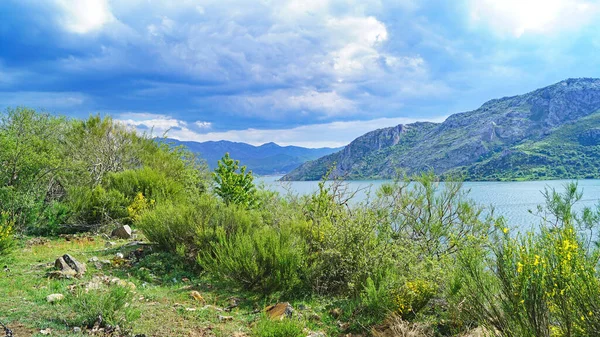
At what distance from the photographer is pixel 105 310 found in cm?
500

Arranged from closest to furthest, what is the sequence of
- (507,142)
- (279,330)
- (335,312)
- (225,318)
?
(279,330)
(225,318)
(335,312)
(507,142)

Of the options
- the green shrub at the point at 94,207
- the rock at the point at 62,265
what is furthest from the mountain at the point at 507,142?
the rock at the point at 62,265

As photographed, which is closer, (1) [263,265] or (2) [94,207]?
(1) [263,265]

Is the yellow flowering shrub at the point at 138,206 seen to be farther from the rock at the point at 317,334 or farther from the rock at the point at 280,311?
the rock at the point at 317,334

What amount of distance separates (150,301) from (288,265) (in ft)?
8.38

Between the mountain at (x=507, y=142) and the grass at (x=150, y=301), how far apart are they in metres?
74.1

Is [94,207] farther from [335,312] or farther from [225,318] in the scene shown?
[335,312]

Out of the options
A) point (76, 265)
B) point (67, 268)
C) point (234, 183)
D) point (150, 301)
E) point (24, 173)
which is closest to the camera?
point (150, 301)

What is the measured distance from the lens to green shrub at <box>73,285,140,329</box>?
4.92 m

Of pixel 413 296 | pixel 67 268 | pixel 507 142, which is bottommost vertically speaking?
pixel 413 296

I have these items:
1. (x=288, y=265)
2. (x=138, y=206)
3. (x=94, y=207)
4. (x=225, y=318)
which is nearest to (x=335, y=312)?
(x=288, y=265)

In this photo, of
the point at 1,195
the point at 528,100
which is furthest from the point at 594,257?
the point at 528,100

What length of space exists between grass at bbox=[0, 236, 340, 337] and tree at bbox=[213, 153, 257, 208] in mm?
6055

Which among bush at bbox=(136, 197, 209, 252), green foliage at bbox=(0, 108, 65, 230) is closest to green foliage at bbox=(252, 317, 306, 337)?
bush at bbox=(136, 197, 209, 252)
